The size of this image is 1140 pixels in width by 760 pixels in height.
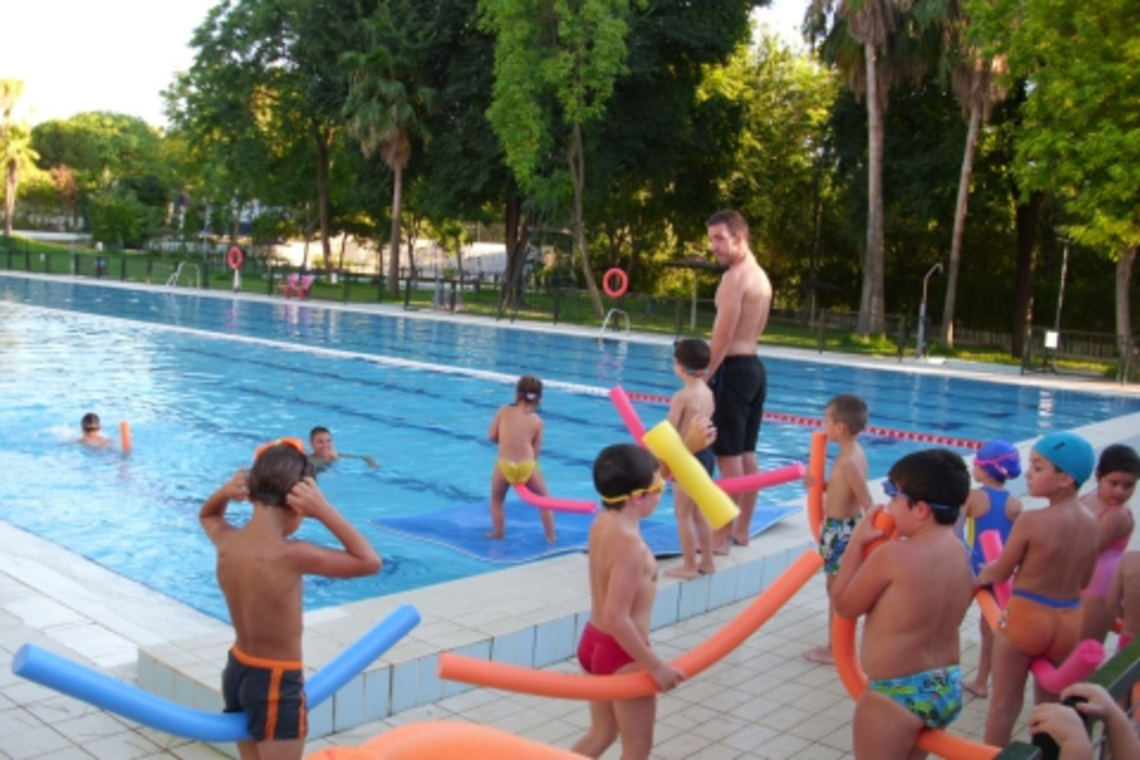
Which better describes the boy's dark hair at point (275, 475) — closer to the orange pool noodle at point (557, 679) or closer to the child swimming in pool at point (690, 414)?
the orange pool noodle at point (557, 679)

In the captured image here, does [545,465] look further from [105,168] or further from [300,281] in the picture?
[105,168]

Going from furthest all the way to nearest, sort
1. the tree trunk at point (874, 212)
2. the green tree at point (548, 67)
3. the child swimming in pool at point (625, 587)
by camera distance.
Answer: the green tree at point (548, 67)
the tree trunk at point (874, 212)
the child swimming in pool at point (625, 587)

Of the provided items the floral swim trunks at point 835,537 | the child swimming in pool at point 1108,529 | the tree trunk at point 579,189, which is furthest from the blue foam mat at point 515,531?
the tree trunk at point 579,189

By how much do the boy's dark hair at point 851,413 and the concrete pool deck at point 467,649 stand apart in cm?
132

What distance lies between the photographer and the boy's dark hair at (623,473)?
3.61m

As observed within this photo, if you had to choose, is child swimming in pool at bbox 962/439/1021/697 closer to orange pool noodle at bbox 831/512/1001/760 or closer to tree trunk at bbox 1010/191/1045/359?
orange pool noodle at bbox 831/512/1001/760

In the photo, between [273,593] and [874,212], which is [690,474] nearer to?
[273,593]

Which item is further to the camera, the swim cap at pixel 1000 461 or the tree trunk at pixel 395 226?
Result: the tree trunk at pixel 395 226

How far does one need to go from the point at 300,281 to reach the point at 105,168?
53415mm

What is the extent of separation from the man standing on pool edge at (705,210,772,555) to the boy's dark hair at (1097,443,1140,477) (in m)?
2.21

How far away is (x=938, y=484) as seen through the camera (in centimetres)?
327

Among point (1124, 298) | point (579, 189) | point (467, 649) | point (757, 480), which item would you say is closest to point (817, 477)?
point (757, 480)

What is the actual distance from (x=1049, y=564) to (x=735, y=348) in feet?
9.46

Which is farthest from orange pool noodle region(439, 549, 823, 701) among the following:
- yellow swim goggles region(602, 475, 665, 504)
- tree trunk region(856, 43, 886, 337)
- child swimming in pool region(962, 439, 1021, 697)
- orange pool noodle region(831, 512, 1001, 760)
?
tree trunk region(856, 43, 886, 337)
